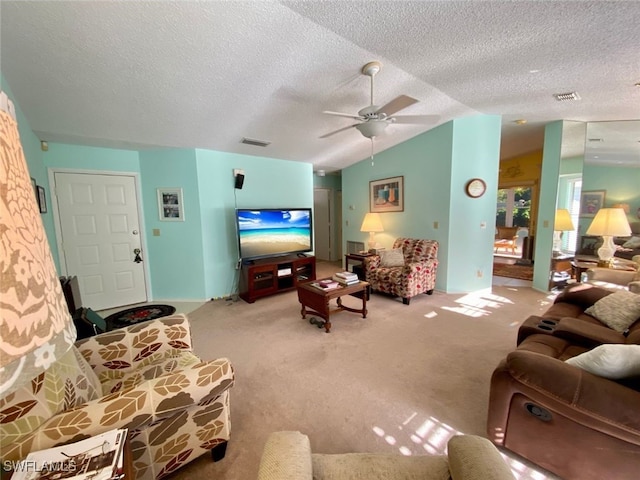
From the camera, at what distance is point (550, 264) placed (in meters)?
4.00

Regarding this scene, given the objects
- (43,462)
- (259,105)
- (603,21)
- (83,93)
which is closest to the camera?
(43,462)

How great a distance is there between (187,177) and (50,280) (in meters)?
3.47

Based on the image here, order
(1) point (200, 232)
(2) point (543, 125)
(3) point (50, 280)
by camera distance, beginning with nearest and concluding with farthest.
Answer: (3) point (50, 280), (1) point (200, 232), (2) point (543, 125)

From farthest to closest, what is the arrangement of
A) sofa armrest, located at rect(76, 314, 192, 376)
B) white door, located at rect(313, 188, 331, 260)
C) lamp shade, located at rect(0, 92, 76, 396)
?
white door, located at rect(313, 188, 331, 260), sofa armrest, located at rect(76, 314, 192, 376), lamp shade, located at rect(0, 92, 76, 396)

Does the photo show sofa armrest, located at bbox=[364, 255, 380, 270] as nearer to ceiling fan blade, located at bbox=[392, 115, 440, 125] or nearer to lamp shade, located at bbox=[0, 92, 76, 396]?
ceiling fan blade, located at bbox=[392, 115, 440, 125]

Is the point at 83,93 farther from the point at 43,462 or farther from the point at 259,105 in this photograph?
the point at 43,462

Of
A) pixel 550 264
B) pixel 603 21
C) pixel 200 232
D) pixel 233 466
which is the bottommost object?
pixel 233 466

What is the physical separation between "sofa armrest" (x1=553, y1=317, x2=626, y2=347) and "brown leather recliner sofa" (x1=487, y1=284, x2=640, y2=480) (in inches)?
5.1

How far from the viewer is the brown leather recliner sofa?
1.07 meters

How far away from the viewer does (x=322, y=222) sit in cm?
686

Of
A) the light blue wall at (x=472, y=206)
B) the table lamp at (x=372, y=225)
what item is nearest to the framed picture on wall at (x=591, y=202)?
the light blue wall at (x=472, y=206)

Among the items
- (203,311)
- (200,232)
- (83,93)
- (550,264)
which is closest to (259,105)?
(83,93)

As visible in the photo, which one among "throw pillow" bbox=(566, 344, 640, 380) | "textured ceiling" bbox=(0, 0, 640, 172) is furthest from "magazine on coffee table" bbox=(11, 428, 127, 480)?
"textured ceiling" bbox=(0, 0, 640, 172)

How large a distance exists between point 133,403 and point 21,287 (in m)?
0.85
